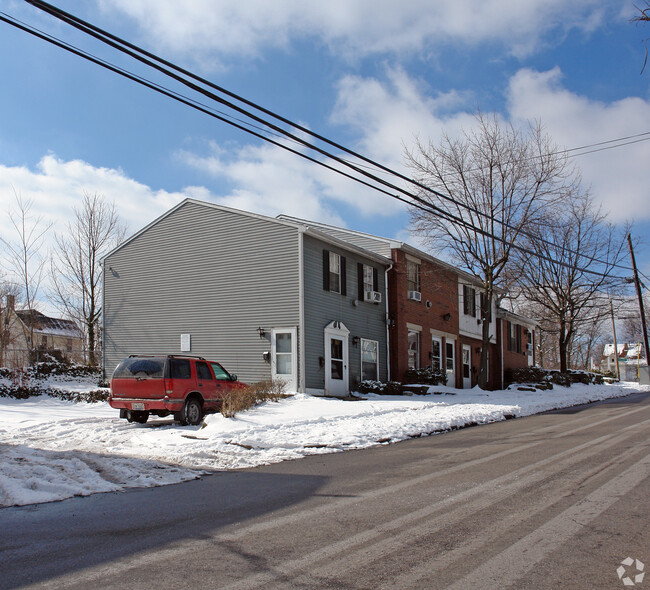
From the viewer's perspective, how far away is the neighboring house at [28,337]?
27.6 meters

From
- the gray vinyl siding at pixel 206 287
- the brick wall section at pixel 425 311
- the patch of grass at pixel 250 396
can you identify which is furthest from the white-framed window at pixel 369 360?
the patch of grass at pixel 250 396

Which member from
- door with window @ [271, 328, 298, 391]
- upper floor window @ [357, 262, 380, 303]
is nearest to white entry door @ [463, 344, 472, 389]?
upper floor window @ [357, 262, 380, 303]

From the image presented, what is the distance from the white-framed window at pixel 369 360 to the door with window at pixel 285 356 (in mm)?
3973

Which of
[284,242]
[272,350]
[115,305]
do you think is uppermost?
[284,242]

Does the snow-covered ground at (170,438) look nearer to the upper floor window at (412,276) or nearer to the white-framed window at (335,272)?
the white-framed window at (335,272)

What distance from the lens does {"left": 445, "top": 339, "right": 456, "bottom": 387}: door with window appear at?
99.8 ft

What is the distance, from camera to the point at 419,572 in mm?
4172

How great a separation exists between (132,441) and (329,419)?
4784 mm

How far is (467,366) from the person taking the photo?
3334 centimetres

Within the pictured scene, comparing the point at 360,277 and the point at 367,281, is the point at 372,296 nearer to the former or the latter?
the point at 367,281

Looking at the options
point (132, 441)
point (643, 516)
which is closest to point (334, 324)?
point (132, 441)

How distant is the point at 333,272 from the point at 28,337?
24.7 metres

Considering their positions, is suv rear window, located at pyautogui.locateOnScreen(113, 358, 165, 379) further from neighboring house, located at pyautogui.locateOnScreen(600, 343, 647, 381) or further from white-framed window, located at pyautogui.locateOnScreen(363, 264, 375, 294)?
neighboring house, located at pyautogui.locateOnScreen(600, 343, 647, 381)

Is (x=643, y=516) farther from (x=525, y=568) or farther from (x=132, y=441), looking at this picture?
(x=132, y=441)
